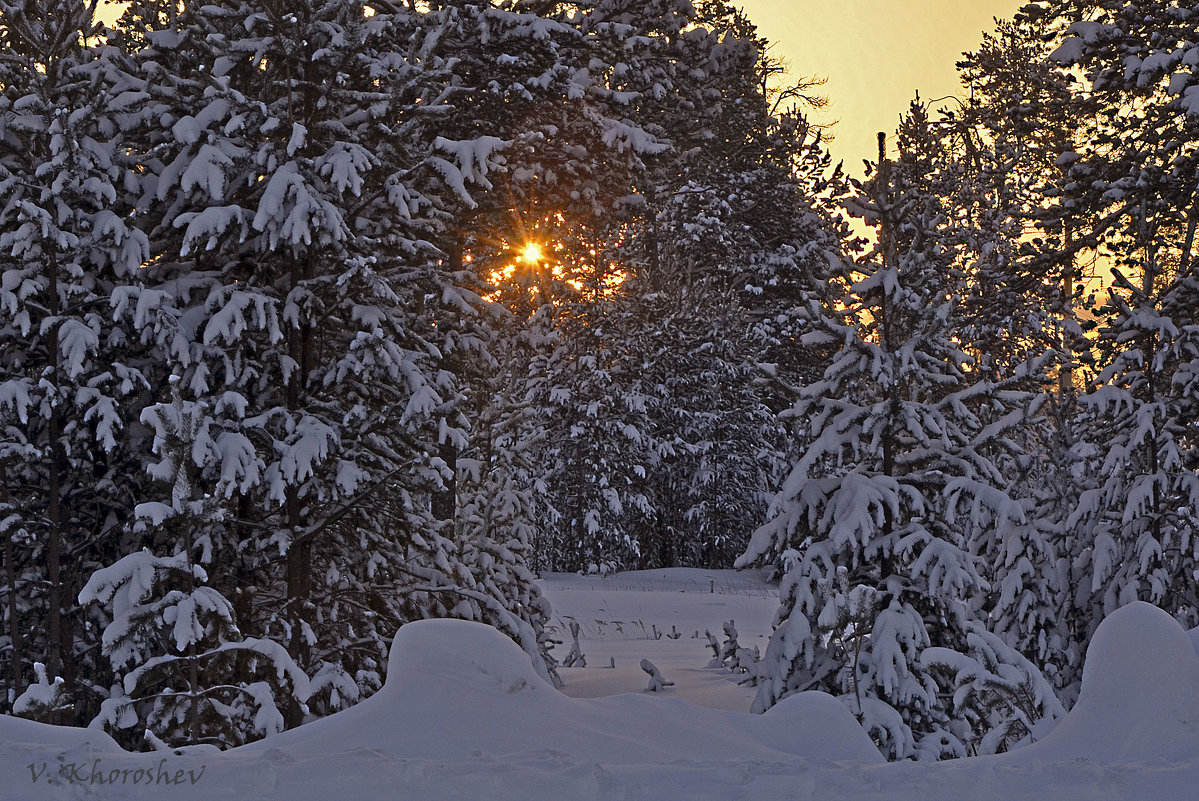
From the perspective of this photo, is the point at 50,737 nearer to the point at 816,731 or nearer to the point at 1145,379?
the point at 816,731

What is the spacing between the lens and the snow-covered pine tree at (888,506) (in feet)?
28.2

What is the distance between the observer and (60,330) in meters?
9.20

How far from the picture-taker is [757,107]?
31.9 metres

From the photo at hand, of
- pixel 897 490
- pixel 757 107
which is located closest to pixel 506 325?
pixel 897 490

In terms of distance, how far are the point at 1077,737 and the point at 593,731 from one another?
213 centimetres

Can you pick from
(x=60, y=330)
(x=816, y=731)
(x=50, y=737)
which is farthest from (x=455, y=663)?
(x=60, y=330)

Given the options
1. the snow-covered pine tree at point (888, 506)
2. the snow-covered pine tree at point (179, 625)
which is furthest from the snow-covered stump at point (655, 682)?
the snow-covered pine tree at point (179, 625)

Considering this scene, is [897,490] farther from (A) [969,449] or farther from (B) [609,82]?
(B) [609,82]

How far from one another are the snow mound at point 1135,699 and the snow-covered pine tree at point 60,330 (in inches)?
290

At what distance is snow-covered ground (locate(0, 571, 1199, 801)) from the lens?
402cm

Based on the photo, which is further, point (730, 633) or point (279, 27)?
point (730, 633)

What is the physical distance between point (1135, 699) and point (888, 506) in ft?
13.0

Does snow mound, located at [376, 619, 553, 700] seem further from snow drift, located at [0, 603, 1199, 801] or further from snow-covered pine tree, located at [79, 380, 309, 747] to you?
snow-covered pine tree, located at [79, 380, 309, 747]

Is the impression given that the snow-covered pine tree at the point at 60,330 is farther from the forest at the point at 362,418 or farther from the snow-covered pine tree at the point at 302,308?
the snow-covered pine tree at the point at 302,308
